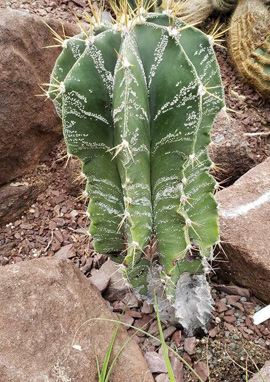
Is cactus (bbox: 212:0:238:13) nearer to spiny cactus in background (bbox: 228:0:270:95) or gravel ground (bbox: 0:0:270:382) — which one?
spiny cactus in background (bbox: 228:0:270:95)

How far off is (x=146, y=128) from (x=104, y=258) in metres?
0.90

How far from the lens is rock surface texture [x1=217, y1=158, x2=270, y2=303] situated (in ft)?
6.44

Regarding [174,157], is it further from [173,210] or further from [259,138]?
[259,138]

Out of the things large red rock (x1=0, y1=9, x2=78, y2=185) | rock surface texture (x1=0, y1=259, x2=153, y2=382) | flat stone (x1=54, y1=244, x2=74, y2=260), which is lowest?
flat stone (x1=54, y1=244, x2=74, y2=260)

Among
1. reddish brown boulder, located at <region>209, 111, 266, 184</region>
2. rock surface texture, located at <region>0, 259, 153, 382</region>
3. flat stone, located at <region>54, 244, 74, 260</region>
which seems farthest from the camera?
reddish brown boulder, located at <region>209, 111, 266, 184</region>

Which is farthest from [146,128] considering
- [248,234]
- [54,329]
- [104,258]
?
[104,258]

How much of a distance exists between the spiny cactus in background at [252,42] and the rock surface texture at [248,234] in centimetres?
94

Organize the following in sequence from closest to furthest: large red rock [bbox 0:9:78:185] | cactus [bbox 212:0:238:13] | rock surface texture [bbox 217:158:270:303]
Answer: rock surface texture [bbox 217:158:270:303] < large red rock [bbox 0:9:78:185] < cactus [bbox 212:0:238:13]

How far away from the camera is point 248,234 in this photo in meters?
2.03

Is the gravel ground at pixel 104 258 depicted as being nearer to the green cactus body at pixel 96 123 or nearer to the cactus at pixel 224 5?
the cactus at pixel 224 5

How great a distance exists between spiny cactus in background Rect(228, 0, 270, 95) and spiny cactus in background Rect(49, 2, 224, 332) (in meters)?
1.57

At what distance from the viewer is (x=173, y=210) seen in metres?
1.52

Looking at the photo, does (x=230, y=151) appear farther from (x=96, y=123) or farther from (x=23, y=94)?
(x=96, y=123)

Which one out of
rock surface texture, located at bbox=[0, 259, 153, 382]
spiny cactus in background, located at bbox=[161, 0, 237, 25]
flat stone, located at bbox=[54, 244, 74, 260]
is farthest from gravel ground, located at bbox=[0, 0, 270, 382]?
spiny cactus in background, located at bbox=[161, 0, 237, 25]
